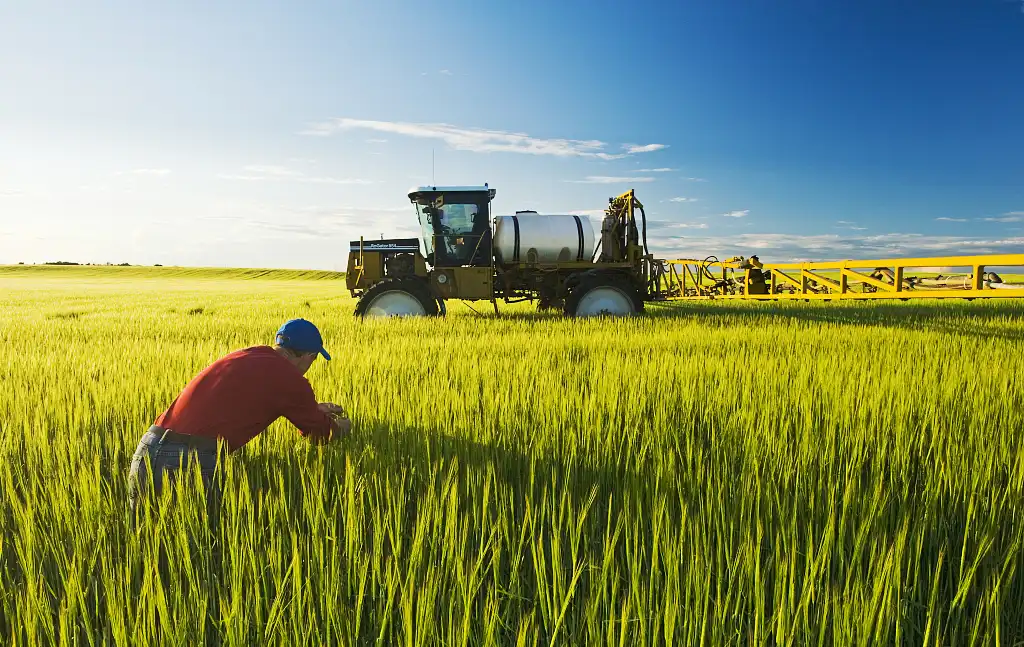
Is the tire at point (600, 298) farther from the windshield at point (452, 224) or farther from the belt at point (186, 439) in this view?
the belt at point (186, 439)

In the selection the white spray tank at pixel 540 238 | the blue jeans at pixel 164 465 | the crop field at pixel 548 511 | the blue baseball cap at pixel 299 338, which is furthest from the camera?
the white spray tank at pixel 540 238

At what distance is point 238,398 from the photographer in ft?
8.06

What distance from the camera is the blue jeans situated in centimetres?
236

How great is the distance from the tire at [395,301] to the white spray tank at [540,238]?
1.70m

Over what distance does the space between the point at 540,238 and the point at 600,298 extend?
5.21ft

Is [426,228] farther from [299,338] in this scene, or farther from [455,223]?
[299,338]

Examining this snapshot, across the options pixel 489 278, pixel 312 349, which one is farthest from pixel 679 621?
pixel 489 278

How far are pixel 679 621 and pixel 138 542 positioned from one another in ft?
5.73

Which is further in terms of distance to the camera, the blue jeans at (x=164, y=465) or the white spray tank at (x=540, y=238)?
the white spray tank at (x=540, y=238)

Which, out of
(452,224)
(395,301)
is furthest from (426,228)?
(395,301)

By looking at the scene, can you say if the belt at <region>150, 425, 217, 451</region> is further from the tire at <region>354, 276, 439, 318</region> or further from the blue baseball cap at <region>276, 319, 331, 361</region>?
the tire at <region>354, 276, 439, 318</region>

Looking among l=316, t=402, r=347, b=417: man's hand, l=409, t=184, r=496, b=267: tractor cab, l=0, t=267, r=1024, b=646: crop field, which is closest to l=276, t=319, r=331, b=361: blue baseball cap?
l=316, t=402, r=347, b=417: man's hand

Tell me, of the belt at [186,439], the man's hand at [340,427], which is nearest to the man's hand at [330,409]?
the man's hand at [340,427]

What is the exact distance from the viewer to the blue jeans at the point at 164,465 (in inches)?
92.7
